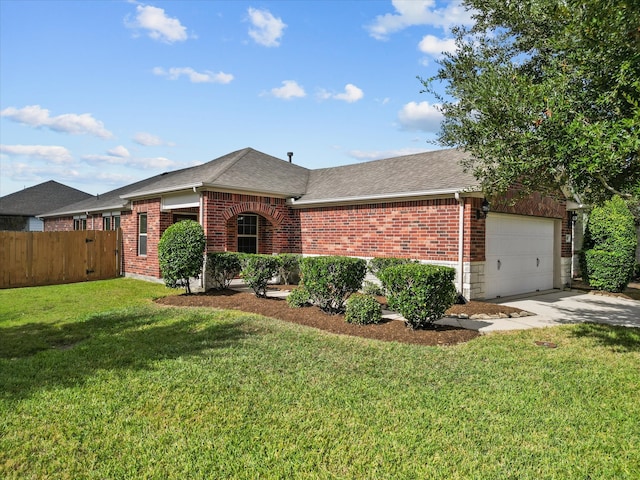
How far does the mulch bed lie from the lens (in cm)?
702

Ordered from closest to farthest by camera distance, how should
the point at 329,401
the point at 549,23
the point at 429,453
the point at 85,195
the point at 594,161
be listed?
the point at 429,453 → the point at 329,401 → the point at 594,161 → the point at 549,23 → the point at 85,195

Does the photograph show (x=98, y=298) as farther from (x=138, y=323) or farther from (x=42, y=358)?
(x=42, y=358)

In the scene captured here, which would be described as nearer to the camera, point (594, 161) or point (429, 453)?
point (429, 453)

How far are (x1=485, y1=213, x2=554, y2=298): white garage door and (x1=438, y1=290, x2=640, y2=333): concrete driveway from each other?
53 cm

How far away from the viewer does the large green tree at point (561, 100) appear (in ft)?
17.1

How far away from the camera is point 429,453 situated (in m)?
3.28

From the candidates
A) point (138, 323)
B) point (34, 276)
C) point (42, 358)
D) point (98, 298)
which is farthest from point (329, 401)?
point (34, 276)

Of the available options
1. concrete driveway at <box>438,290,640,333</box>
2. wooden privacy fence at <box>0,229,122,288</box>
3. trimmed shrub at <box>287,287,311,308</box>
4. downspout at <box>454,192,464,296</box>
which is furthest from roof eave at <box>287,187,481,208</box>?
wooden privacy fence at <box>0,229,122,288</box>

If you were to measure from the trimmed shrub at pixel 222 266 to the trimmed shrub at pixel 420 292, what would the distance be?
5.60 m

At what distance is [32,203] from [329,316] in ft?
99.6

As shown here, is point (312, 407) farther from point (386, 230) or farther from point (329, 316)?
point (386, 230)

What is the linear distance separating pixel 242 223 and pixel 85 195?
2506 cm

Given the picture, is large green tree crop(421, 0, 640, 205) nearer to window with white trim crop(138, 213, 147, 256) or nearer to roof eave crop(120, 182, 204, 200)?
roof eave crop(120, 182, 204, 200)

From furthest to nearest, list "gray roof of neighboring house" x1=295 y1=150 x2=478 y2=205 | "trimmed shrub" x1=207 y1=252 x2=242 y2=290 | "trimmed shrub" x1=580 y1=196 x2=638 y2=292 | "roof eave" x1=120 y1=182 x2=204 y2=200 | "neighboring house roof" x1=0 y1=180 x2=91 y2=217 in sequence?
"neighboring house roof" x1=0 y1=180 x2=91 y2=217 → "trimmed shrub" x1=580 y1=196 x2=638 y2=292 → "roof eave" x1=120 y1=182 x2=204 y2=200 → "trimmed shrub" x1=207 y1=252 x2=242 y2=290 → "gray roof of neighboring house" x1=295 y1=150 x2=478 y2=205
